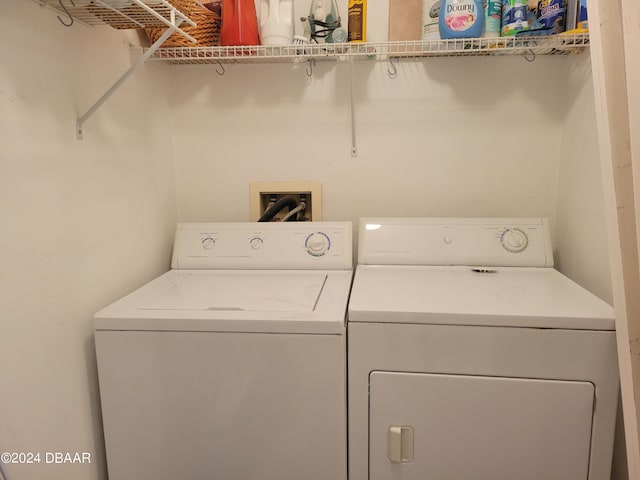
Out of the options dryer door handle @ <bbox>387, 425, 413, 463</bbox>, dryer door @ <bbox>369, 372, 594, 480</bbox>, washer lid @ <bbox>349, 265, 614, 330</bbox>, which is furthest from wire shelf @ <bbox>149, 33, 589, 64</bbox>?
dryer door handle @ <bbox>387, 425, 413, 463</bbox>

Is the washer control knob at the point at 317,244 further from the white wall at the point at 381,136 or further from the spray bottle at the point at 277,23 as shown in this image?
the spray bottle at the point at 277,23

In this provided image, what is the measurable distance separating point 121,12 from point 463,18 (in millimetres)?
1047

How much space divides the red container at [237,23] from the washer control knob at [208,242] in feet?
2.43

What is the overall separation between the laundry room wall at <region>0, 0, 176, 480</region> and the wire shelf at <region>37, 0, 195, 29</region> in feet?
0.14

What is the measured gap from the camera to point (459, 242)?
1.63m

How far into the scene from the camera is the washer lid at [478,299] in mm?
1117

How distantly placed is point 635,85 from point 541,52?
819 mm

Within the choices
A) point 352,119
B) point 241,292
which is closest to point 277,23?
point 352,119

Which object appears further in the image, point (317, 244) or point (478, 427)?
point (317, 244)

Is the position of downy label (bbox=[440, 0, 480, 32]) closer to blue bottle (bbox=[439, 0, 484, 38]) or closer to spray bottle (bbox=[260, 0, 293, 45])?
blue bottle (bbox=[439, 0, 484, 38])

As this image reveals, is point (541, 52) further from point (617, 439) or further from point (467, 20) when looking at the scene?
point (617, 439)

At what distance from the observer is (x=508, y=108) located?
1.75 m

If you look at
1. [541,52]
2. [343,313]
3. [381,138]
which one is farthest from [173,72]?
[541,52]

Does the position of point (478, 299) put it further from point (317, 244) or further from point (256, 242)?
point (256, 242)
